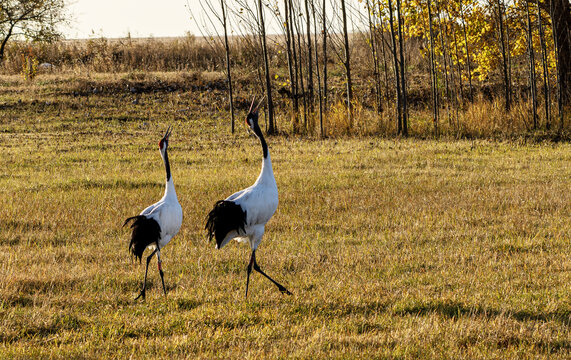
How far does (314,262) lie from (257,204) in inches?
50.3

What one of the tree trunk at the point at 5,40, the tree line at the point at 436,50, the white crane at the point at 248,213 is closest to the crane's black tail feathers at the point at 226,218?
the white crane at the point at 248,213

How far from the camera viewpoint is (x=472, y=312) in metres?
5.17

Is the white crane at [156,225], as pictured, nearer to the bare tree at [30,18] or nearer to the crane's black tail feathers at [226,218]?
the crane's black tail feathers at [226,218]

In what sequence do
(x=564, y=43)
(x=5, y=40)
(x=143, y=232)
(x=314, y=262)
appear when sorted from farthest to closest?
(x=5, y=40)
(x=564, y=43)
(x=314, y=262)
(x=143, y=232)

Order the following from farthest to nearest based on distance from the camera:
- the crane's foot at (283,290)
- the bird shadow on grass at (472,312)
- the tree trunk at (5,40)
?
the tree trunk at (5,40)
the crane's foot at (283,290)
the bird shadow on grass at (472,312)

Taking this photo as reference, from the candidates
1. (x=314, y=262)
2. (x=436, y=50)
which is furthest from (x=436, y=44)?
(x=314, y=262)

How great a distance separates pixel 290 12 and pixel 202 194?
417 inches

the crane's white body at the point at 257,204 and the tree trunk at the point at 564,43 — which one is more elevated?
the tree trunk at the point at 564,43

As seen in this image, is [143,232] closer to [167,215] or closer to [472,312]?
[167,215]

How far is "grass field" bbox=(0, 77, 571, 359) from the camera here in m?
4.67

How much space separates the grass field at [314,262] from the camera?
467 centimetres

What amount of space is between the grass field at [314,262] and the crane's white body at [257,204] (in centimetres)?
56

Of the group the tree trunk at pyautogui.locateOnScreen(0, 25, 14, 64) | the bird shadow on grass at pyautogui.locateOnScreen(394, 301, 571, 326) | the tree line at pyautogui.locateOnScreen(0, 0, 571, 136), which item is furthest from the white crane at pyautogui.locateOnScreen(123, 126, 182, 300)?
the tree trunk at pyautogui.locateOnScreen(0, 25, 14, 64)

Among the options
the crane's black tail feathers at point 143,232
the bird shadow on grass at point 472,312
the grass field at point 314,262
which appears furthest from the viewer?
the crane's black tail feathers at point 143,232
